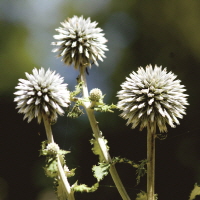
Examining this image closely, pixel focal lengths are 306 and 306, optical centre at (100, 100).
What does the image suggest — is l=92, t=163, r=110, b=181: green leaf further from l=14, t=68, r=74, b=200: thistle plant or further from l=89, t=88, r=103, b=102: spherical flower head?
l=89, t=88, r=103, b=102: spherical flower head

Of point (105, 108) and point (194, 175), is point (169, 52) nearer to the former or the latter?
point (194, 175)

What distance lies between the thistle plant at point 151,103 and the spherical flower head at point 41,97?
0.42m

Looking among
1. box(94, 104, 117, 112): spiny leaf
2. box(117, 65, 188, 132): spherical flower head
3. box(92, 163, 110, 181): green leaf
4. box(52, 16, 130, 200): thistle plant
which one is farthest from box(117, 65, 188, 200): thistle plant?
box(52, 16, 130, 200): thistle plant

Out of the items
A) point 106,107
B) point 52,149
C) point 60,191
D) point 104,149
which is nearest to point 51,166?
point 52,149

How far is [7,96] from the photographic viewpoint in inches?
236

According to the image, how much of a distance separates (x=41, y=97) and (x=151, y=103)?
0.73 meters

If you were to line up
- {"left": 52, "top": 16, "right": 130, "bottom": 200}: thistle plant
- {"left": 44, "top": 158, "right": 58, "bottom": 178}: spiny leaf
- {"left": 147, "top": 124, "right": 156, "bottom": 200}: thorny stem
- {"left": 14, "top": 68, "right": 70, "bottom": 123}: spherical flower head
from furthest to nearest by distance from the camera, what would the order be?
{"left": 52, "top": 16, "right": 130, "bottom": 200}: thistle plant
{"left": 14, "top": 68, "right": 70, "bottom": 123}: spherical flower head
{"left": 147, "top": 124, "right": 156, "bottom": 200}: thorny stem
{"left": 44, "top": 158, "right": 58, "bottom": 178}: spiny leaf

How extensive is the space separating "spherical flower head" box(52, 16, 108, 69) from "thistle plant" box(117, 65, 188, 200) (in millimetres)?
438

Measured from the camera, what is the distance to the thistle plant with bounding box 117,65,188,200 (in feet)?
6.48

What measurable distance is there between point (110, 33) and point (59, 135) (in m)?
2.12

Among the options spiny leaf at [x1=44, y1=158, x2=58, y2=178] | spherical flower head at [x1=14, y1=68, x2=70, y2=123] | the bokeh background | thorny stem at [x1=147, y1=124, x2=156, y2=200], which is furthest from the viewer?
the bokeh background

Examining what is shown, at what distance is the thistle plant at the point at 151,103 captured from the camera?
6.48 feet

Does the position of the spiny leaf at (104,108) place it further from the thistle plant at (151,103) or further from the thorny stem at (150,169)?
the thorny stem at (150,169)

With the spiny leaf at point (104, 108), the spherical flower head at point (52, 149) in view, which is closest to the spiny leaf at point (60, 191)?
the spherical flower head at point (52, 149)
